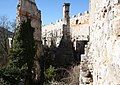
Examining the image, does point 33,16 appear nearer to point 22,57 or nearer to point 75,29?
point 22,57

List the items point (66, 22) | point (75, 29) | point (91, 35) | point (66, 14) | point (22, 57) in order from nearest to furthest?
point (91, 35), point (22, 57), point (66, 14), point (66, 22), point (75, 29)

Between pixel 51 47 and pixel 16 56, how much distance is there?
10.0 m

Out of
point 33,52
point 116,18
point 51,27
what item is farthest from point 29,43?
point 116,18

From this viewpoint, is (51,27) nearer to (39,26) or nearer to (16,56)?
(39,26)

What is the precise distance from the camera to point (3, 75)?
1792 cm

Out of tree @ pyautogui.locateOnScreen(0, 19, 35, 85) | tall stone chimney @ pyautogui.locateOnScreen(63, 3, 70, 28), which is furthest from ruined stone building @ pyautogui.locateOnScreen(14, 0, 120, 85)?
tree @ pyautogui.locateOnScreen(0, 19, 35, 85)

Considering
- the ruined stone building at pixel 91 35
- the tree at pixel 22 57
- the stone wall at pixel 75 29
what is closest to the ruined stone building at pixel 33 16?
the ruined stone building at pixel 91 35

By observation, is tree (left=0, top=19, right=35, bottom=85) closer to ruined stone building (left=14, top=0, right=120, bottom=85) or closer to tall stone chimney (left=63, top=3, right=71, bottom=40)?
ruined stone building (left=14, top=0, right=120, bottom=85)

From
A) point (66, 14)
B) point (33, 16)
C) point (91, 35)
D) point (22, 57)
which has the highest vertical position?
point (66, 14)

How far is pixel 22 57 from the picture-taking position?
20.0m

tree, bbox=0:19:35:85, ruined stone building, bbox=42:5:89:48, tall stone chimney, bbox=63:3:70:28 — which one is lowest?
tree, bbox=0:19:35:85

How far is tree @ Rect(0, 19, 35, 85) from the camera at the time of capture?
18.7m

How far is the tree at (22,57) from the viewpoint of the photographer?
18.7 m

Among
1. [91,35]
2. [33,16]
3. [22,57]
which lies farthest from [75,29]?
[91,35]
